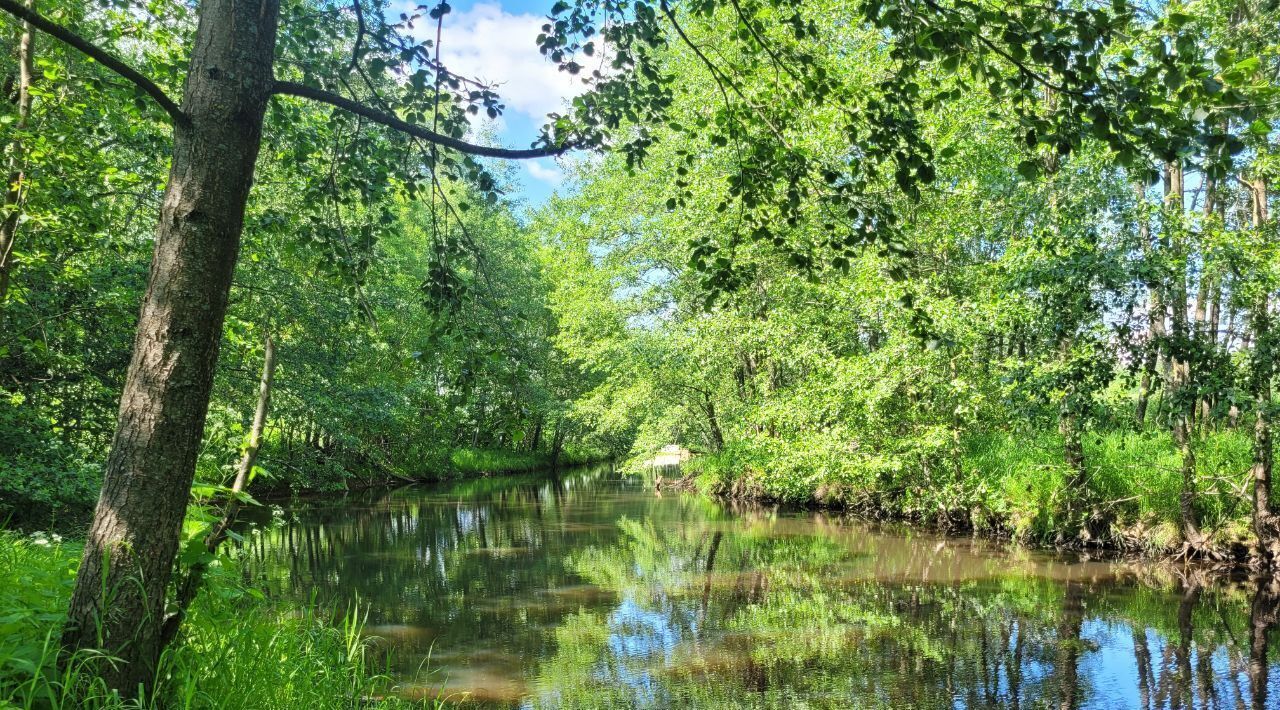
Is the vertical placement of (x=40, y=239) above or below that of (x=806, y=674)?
above

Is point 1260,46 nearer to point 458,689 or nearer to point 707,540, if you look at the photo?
point 707,540

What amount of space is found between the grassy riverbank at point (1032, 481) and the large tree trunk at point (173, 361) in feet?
36.1

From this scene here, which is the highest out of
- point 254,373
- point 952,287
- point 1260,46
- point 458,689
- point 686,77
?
point 686,77

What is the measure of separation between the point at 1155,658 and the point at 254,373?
33.6 feet

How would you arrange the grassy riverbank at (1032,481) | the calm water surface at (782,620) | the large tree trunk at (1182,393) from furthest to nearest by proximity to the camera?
the grassy riverbank at (1032,481) < the large tree trunk at (1182,393) < the calm water surface at (782,620)

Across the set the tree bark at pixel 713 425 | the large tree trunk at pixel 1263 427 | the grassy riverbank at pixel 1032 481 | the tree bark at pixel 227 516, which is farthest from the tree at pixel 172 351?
the tree bark at pixel 713 425

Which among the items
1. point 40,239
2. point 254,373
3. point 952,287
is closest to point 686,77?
point 952,287

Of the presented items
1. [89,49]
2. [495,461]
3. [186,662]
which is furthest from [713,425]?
[89,49]

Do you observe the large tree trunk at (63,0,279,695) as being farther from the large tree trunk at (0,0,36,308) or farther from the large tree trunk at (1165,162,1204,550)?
the large tree trunk at (1165,162,1204,550)

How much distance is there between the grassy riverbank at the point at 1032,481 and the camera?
10.5 meters

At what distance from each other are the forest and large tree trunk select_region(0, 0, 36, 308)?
0.23 feet

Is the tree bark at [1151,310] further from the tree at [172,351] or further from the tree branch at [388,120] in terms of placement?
the tree at [172,351]

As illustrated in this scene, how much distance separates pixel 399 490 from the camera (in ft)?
86.5

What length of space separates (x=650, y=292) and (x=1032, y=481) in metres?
12.0
